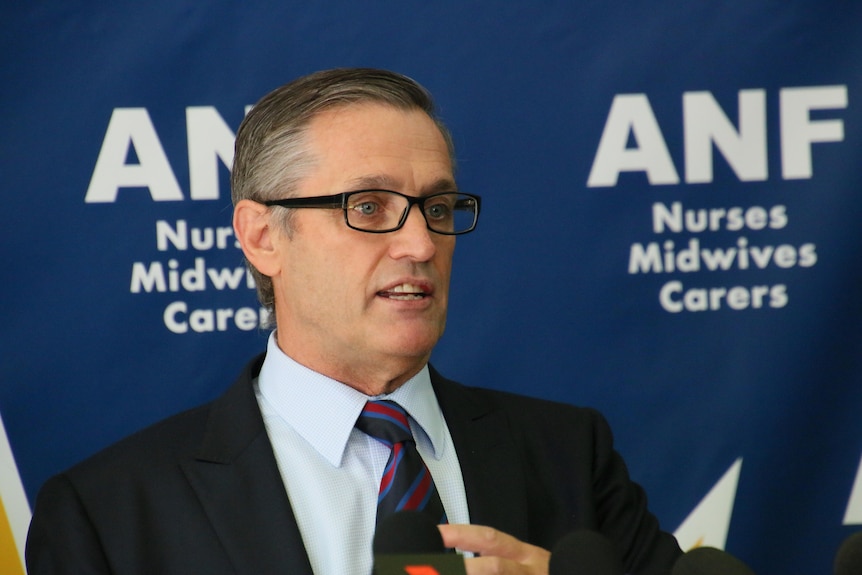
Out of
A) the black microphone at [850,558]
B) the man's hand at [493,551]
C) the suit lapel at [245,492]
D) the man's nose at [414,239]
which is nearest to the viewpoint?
the black microphone at [850,558]

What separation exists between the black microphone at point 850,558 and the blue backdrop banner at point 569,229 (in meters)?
1.58

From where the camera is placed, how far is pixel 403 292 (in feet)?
6.34

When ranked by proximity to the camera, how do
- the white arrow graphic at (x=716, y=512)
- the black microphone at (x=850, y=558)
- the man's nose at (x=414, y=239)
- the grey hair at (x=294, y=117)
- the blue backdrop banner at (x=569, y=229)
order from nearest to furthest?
the black microphone at (x=850, y=558)
the man's nose at (x=414, y=239)
the grey hair at (x=294, y=117)
the blue backdrop banner at (x=569, y=229)
the white arrow graphic at (x=716, y=512)

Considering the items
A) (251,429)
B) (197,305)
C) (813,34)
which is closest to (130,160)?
(197,305)

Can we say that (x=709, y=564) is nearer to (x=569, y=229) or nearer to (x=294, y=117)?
(x=294, y=117)

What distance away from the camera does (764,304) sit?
2.77 meters

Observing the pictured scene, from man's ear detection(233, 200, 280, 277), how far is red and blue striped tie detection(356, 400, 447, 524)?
0.35 m

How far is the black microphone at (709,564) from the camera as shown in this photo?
1.17m

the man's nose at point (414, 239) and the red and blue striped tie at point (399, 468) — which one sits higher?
the man's nose at point (414, 239)

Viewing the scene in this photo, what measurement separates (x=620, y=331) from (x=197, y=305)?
1.06 m

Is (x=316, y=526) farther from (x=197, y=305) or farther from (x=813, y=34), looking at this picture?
(x=813, y=34)

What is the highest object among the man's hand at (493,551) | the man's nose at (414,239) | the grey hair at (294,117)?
the grey hair at (294,117)

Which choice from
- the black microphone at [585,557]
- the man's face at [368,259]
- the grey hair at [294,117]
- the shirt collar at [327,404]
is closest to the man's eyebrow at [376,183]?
the man's face at [368,259]

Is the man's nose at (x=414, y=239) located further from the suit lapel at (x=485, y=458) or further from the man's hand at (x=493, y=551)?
the man's hand at (x=493, y=551)
